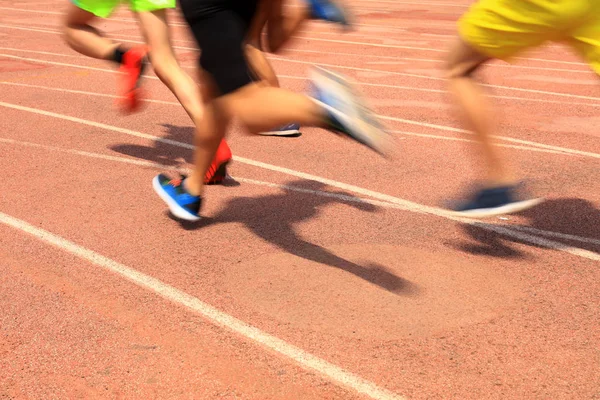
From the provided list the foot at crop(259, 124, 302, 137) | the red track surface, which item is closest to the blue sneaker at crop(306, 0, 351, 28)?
the red track surface

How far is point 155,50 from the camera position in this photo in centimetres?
524

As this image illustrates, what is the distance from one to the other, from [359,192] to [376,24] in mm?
9298

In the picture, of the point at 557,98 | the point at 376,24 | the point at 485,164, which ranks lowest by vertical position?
the point at 376,24

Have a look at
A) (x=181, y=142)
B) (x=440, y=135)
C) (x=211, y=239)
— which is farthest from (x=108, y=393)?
(x=440, y=135)

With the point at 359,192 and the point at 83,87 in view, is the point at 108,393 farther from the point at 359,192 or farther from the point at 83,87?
the point at 83,87

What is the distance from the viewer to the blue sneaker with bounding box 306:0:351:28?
390 cm

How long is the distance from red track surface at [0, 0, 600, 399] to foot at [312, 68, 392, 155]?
2.35 ft

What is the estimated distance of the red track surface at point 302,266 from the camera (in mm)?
3262

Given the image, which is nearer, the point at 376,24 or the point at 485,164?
the point at 485,164

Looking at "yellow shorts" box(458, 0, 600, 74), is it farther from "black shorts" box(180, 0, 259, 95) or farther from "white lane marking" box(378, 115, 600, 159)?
"white lane marking" box(378, 115, 600, 159)

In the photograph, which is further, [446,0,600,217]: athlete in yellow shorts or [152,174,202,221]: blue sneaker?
[152,174,202,221]: blue sneaker

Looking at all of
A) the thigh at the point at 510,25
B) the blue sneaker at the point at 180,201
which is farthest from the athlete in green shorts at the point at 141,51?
the thigh at the point at 510,25

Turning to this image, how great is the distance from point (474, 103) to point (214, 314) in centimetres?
154

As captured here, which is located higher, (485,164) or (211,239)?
(485,164)
